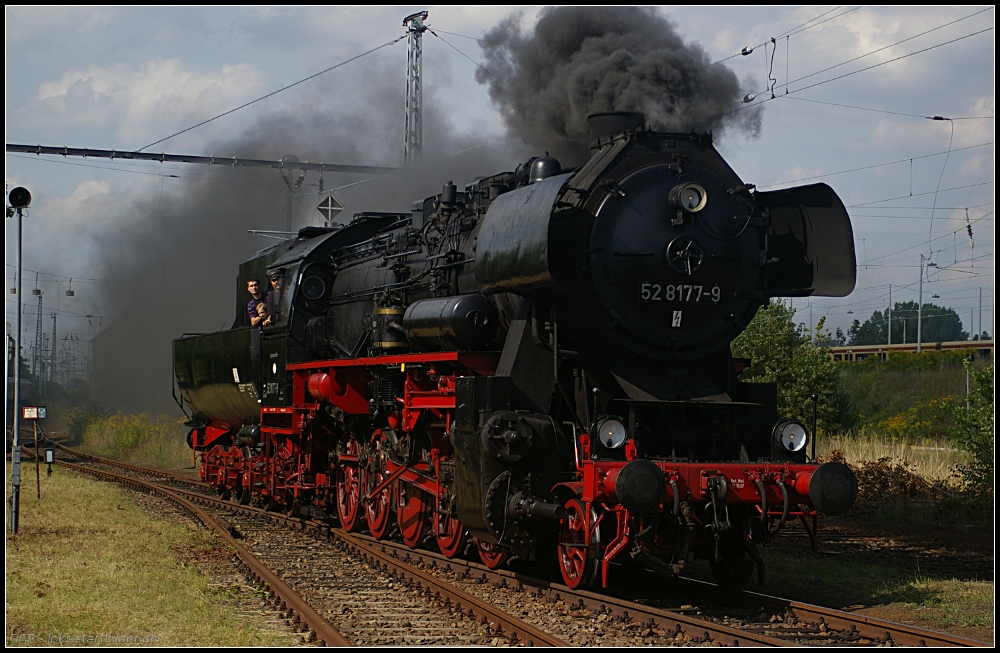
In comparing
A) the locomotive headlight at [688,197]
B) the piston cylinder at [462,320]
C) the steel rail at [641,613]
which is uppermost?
the locomotive headlight at [688,197]

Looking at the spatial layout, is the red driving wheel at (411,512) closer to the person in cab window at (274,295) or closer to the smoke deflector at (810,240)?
the smoke deflector at (810,240)

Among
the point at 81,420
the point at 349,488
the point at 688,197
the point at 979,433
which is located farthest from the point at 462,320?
the point at 81,420

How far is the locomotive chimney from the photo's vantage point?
9.25 meters

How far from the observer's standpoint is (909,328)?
72.3 meters

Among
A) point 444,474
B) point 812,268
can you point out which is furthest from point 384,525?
point 812,268

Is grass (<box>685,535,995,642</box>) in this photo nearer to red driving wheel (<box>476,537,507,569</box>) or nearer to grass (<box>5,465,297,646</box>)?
red driving wheel (<box>476,537,507,569</box>)

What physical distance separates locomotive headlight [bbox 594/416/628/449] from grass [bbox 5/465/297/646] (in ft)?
9.12

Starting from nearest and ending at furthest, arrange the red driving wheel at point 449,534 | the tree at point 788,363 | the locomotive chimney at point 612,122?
the locomotive chimney at point 612,122
the red driving wheel at point 449,534
the tree at point 788,363

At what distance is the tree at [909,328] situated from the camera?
71.3m

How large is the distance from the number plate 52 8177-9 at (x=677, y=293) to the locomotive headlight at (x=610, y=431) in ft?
3.42

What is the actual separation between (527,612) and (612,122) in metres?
4.30

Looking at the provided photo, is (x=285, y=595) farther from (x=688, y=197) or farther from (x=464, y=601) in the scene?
(x=688, y=197)

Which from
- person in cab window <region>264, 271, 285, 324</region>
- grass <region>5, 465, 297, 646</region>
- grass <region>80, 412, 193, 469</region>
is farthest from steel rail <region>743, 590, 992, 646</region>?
grass <region>80, 412, 193, 469</region>

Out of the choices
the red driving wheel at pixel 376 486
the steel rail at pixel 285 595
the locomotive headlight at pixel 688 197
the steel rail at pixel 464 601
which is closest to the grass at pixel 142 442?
the steel rail at pixel 285 595
